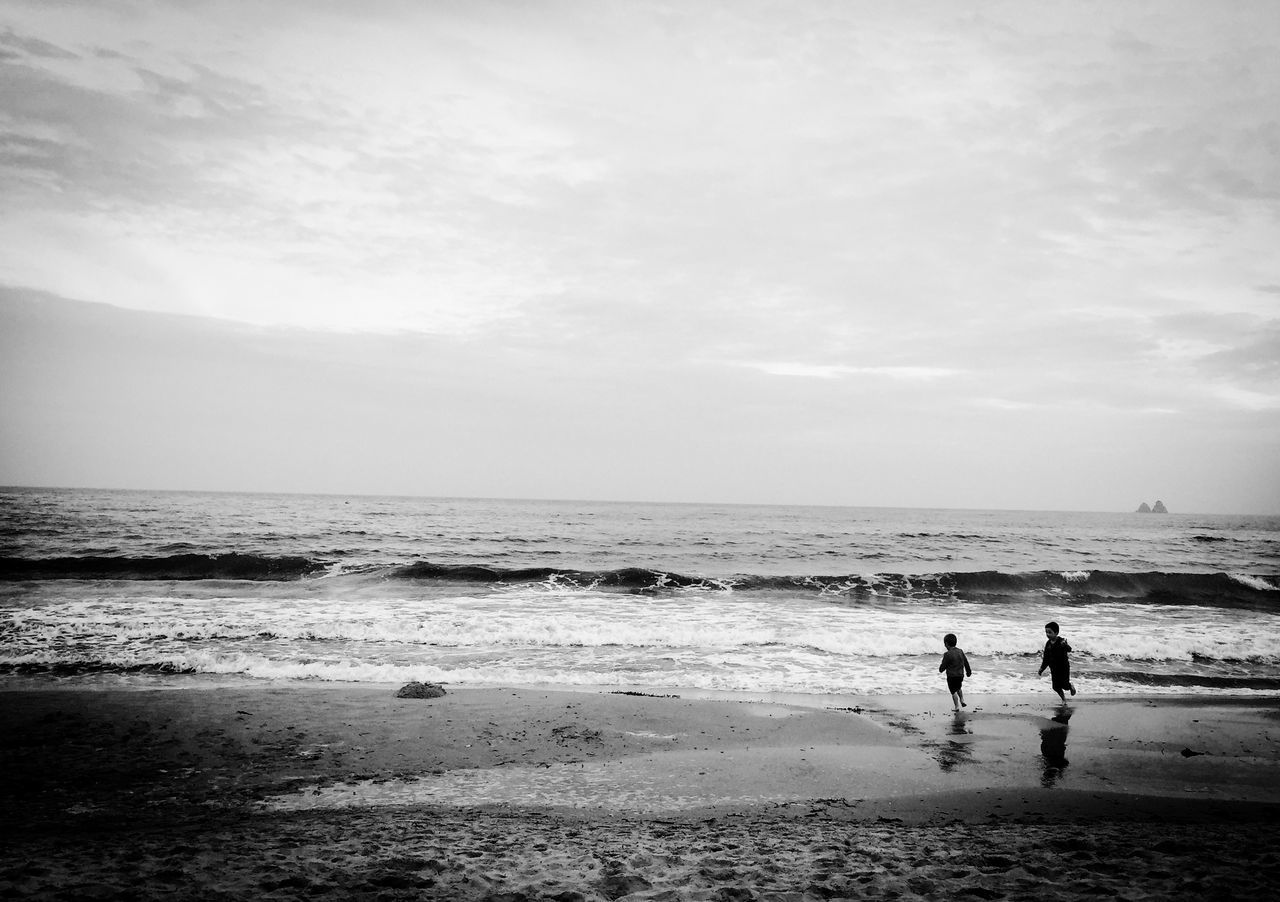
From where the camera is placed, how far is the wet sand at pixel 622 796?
5.27 m

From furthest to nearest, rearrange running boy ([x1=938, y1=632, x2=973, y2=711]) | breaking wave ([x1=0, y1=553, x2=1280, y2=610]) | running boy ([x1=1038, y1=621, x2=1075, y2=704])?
breaking wave ([x1=0, y1=553, x2=1280, y2=610]) < running boy ([x1=1038, y1=621, x2=1075, y2=704]) < running boy ([x1=938, y1=632, x2=973, y2=711])

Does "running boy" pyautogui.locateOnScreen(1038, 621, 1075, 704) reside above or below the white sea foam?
above

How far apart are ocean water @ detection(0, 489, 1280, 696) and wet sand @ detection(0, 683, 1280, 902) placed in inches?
87.5

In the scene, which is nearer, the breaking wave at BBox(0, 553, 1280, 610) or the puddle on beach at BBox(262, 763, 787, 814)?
the puddle on beach at BBox(262, 763, 787, 814)

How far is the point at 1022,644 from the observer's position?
58.8 feet

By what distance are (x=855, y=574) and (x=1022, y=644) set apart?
14.4 metres

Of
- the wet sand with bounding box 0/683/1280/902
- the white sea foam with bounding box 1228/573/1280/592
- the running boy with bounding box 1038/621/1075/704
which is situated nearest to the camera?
the wet sand with bounding box 0/683/1280/902

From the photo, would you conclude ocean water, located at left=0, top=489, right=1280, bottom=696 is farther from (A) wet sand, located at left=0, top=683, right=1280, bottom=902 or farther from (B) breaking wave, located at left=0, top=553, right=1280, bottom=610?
(A) wet sand, located at left=0, top=683, right=1280, bottom=902

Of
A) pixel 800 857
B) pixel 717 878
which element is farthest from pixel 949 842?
pixel 717 878

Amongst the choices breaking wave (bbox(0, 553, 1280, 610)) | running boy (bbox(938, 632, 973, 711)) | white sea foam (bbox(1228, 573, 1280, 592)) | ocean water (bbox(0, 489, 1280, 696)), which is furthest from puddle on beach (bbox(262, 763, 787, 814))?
white sea foam (bbox(1228, 573, 1280, 592))

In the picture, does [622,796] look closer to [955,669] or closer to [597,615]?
[955,669]

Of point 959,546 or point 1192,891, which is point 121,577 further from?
point 959,546

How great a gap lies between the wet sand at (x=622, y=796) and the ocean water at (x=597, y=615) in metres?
2.22

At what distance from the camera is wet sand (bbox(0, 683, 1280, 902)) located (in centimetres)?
527
